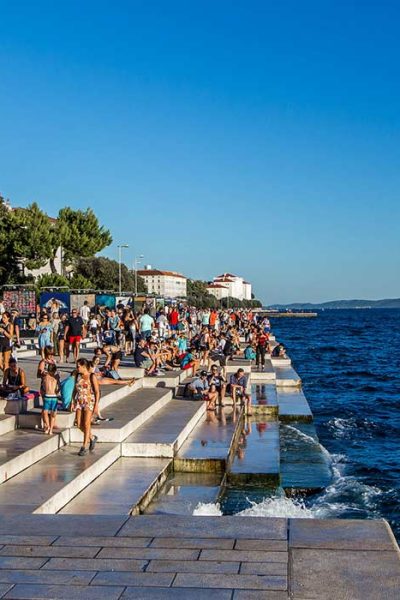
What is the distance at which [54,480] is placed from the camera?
9789 millimetres

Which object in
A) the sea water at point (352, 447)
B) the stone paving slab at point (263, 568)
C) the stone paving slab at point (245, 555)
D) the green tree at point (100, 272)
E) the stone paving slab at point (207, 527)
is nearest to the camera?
the stone paving slab at point (263, 568)

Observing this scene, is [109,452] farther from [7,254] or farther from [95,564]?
[7,254]

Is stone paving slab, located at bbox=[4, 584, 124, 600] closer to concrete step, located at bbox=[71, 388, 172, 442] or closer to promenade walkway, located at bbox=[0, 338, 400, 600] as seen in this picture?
promenade walkway, located at bbox=[0, 338, 400, 600]

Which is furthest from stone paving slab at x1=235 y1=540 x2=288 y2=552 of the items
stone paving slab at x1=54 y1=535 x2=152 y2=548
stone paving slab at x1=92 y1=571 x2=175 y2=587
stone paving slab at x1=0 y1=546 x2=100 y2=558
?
stone paving slab at x1=0 y1=546 x2=100 y2=558

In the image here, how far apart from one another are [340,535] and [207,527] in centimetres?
119

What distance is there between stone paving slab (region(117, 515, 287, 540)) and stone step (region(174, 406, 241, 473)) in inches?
209

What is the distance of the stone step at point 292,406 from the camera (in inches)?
837

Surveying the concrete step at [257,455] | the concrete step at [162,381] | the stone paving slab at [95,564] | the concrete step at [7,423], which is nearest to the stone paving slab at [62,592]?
the stone paving slab at [95,564]

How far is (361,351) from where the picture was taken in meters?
66.3

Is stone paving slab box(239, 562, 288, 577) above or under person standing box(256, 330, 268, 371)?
under

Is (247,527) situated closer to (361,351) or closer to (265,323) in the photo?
(265,323)

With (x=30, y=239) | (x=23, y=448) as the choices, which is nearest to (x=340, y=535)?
(x=23, y=448)

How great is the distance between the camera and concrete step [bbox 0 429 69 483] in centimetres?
995

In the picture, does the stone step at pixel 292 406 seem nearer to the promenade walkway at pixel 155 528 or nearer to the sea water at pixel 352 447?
the sea water at pixel 352 447
